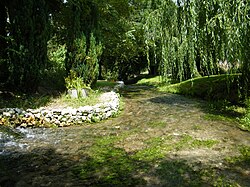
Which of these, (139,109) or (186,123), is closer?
(186,123)

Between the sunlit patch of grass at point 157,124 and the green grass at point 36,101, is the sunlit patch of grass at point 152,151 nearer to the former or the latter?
the sunlit patch of grass at point 157,124

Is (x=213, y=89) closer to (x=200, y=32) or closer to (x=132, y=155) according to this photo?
(x=200, y=32)

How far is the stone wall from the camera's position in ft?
21.8

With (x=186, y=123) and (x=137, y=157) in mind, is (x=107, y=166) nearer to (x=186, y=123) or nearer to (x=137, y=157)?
(x=137, y=157)

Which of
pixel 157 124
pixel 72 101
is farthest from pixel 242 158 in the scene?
pixel 72 101

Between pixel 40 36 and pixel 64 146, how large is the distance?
540 centimetres

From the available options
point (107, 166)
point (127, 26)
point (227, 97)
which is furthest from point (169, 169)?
point (127, 26)

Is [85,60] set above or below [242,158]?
above

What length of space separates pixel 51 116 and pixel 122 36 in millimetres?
10127

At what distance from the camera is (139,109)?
9.26m

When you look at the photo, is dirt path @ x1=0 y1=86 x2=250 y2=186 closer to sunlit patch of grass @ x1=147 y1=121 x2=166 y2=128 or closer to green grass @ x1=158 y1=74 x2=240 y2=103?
sunlit patch of grass @ x1=147 y1=121 x2=166 y2=128

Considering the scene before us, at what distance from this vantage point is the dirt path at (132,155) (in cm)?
379

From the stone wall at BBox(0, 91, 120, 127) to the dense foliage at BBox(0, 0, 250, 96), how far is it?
2.16 metres

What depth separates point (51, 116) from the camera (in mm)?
7055
